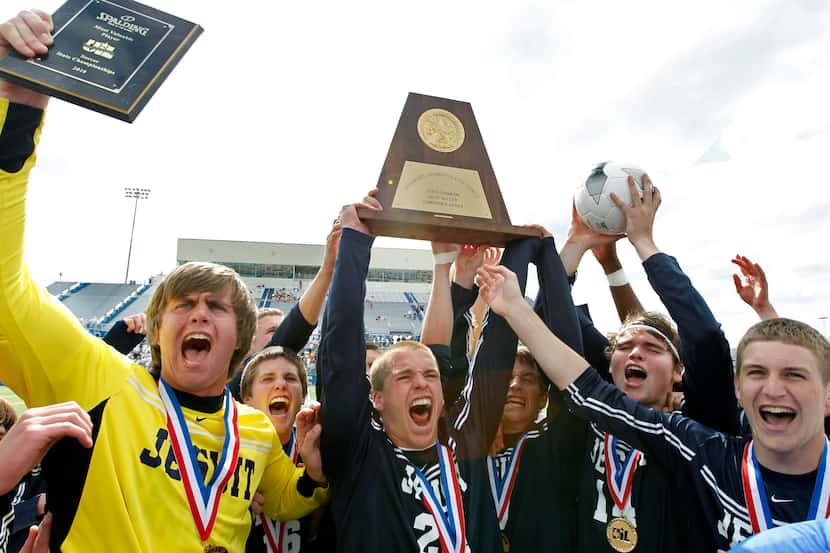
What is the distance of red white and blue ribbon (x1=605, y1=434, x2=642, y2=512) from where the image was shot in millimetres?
2422

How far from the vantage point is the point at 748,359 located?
2.04 metres

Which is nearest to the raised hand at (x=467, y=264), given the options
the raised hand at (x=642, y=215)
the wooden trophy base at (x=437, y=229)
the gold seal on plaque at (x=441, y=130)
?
the wooden trophy base at (x=437, y=229)

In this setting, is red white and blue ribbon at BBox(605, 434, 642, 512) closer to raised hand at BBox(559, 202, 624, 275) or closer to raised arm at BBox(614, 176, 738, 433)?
raised arm at BBox(614, 176, 738, 433)

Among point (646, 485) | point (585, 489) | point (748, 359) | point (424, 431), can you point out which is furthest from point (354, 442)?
point (748, 359)

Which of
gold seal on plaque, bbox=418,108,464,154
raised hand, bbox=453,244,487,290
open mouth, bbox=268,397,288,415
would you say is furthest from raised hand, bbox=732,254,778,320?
open mouth, bbox=268,397,288,415

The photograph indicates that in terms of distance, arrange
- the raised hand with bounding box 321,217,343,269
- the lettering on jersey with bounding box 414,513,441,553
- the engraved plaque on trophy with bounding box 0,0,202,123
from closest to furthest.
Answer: the engraved plaque on trophy with bounding box 0,0,202,123, the lettering on jersey with bounding box 414,513,441,553, the raised hand with bounding box 321,217,343,269

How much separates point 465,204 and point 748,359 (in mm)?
1386

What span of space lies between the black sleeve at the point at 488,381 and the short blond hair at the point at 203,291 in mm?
1110

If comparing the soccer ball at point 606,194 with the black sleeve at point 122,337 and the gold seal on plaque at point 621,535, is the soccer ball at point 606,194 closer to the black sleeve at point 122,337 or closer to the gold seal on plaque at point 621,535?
the gold seal on plaque at point 621,535

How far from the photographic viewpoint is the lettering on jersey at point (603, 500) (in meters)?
2.39

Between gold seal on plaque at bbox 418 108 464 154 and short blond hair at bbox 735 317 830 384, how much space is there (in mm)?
1614

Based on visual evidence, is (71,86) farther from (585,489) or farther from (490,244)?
(585,489)

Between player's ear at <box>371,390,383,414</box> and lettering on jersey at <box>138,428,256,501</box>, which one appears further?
player's ear at <box>371,390,383,414</box>

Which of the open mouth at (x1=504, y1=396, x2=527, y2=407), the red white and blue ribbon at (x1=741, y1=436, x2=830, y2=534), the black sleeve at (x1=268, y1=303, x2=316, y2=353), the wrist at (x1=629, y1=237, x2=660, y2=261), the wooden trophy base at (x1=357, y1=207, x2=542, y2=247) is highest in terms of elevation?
the wooden trophy base at (x1=357, y1=207, x2=542, y2=247)
